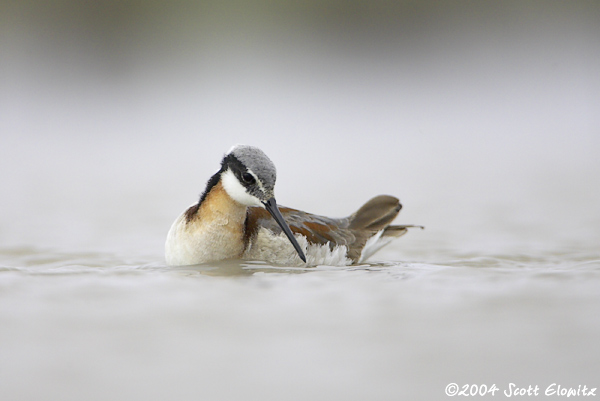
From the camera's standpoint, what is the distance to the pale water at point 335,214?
2.84 meters

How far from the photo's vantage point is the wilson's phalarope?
4703mm

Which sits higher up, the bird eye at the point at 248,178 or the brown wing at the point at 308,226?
the bird eye at the point at 248,178

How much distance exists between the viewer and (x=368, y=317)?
344 cm

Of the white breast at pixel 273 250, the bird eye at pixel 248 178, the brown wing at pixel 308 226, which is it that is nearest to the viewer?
the bird eye at pixel 248 178

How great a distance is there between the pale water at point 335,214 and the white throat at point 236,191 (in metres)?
0.51

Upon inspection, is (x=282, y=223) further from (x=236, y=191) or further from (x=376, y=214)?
(x=376, y=214)

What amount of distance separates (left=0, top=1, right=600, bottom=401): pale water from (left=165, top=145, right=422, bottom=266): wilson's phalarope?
9.2 inches

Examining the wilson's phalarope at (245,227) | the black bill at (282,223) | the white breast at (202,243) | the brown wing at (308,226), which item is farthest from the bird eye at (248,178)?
the brown wing at (308,226)

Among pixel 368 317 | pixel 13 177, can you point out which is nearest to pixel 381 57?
pixel 13 177

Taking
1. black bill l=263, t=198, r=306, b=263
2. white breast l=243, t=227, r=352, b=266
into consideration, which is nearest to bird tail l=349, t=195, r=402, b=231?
white breast l=243, t=227, r=352, b=266

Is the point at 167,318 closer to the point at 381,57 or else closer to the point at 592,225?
the point at 592,225

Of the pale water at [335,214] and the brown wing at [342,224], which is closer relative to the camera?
the pale water at [335,214]

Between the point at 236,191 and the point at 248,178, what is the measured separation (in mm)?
159

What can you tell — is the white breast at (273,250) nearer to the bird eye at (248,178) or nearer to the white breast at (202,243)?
the white breast at (202,243)
